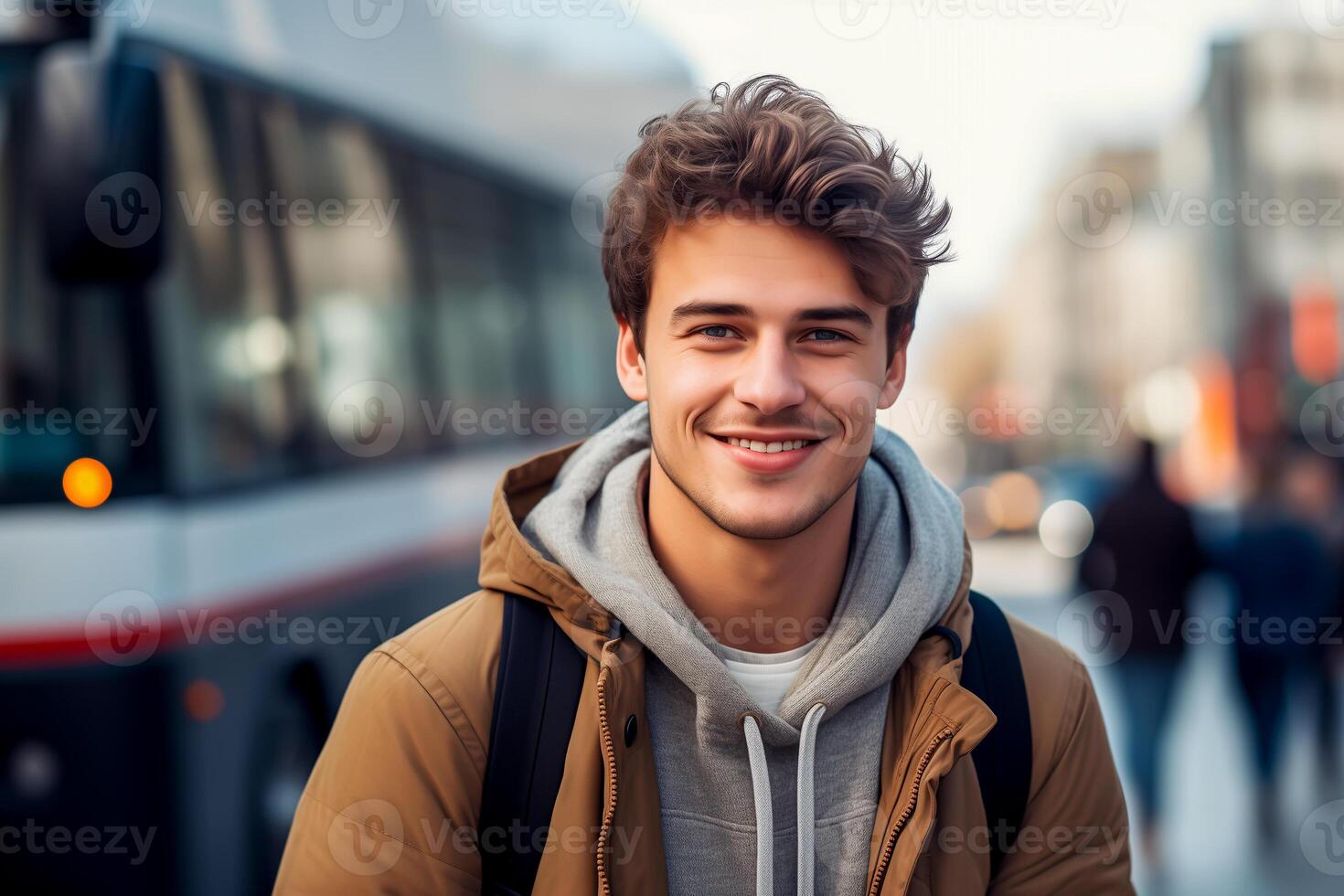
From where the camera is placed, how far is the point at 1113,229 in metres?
64.1

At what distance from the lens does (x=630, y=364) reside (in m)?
2.65

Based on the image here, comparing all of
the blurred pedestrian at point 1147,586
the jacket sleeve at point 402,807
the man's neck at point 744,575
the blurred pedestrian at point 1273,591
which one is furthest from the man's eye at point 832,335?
the blurred pedestrian at point 1273,591

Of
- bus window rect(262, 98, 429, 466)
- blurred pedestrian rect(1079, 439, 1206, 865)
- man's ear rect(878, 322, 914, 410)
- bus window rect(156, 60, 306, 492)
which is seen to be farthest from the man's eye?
blurred pedestrian rect(1079, 439, 1206, 865)

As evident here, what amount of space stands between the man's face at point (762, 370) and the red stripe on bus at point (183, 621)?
2.75 m

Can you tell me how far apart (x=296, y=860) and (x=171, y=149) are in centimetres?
325

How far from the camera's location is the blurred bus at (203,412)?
14.8 feet

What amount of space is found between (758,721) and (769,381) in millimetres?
558

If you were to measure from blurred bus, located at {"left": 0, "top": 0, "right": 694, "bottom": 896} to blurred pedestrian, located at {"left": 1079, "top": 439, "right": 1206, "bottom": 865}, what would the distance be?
133 inches

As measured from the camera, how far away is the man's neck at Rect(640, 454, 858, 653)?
2.48 metres

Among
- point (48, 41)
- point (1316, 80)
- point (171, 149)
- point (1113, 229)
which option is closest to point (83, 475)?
point (171, 149)

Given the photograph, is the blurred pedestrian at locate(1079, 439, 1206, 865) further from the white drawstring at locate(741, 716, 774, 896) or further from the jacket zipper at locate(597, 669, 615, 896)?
the jacket zipper at locate(597, 669, 615, 896)

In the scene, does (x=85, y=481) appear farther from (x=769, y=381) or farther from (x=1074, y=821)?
(x=1074, y=821)

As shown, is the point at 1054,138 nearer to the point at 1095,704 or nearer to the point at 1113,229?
the point at 1113,229

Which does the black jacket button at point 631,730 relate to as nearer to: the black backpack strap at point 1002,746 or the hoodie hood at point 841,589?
the hoodie hood at point 841,589
